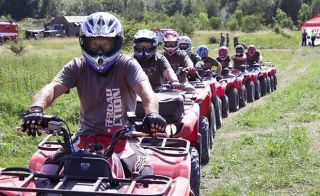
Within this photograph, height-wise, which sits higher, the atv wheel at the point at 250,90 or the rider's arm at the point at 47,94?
the rider's arm at the point at 47,94

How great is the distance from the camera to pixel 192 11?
328ft

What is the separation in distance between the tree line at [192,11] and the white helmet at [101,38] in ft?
178

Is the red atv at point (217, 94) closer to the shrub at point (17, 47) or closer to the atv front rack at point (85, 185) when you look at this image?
the atv front rack at point (85, 185)

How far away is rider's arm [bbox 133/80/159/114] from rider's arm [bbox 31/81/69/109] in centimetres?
64

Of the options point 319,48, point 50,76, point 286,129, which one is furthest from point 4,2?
point 286,129

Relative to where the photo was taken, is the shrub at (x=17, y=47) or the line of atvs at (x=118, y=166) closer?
the line of atvs at (x=118, y=166)

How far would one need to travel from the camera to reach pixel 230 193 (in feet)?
22.2

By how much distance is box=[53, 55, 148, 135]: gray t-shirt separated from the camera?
4754mm

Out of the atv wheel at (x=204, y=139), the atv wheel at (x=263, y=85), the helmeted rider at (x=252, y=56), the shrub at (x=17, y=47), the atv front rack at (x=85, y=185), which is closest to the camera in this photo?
the atv front rack at (x=85, y=185)

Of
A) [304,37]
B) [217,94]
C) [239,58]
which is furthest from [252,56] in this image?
[304,37]

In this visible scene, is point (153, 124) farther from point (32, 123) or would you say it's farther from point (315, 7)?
point (315, 7)

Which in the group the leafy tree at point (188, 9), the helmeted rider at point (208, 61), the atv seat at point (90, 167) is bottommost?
the leafy tree at point (188, 9)

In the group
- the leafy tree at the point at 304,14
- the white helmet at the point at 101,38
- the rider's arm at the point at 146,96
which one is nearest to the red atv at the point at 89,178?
the rider's arm at the point at 146,96

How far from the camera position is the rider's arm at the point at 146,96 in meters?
4.69
